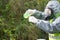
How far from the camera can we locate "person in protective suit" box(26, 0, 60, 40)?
165 centimetres

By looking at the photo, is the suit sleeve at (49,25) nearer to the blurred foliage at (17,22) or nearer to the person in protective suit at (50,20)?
the person in protective suit at (50,20)

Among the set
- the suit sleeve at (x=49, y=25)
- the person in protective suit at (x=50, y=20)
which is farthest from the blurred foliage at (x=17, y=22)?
the suit sleeve at (x=49, y=25)

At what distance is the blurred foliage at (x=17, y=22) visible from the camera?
3.21 meters

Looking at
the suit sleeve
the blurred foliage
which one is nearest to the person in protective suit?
the suit sleeve

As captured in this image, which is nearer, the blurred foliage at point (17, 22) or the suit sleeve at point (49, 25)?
the suit sleeve at point (49, 25)

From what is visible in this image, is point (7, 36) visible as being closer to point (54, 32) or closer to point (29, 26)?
point (29, 26)

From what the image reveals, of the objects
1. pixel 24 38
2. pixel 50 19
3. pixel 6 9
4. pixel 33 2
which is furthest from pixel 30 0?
pixel 50 19

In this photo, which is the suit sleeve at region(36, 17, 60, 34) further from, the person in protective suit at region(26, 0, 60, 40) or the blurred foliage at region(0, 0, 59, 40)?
the blurred foliage at region(0, 0, 59, 40)

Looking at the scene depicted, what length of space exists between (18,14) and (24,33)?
0.34 metres

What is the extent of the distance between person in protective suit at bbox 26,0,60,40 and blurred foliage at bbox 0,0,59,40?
4.34ft

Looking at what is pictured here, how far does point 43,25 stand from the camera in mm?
1638

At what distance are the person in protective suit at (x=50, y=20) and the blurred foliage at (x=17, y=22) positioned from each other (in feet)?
4.34

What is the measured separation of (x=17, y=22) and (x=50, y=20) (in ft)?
5.35

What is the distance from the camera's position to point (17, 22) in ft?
11.2
